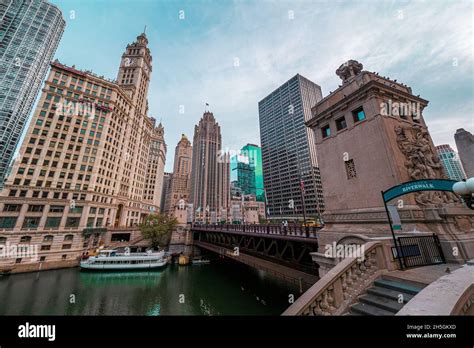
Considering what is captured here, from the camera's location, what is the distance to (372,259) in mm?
6297

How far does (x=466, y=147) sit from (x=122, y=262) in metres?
49.4

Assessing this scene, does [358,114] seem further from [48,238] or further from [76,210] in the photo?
[76,210]

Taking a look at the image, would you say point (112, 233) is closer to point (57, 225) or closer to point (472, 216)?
point (57, 225)

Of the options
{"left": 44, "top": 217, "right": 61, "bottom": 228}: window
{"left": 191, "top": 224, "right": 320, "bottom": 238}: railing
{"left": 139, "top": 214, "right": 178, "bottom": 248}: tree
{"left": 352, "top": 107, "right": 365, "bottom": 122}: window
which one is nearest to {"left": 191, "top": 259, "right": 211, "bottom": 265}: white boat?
{"left": 139, "top": 214, "right": 178, "bottom": 248}: tree

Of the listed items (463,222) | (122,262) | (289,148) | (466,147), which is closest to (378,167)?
(463,222)

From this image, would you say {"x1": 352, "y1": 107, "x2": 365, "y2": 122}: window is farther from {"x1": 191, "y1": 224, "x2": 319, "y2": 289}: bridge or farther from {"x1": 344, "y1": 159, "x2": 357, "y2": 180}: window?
{"x1": 191, "y1": 224, "x2": 319, "y2": 289}: bridge

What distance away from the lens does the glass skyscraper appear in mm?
61875

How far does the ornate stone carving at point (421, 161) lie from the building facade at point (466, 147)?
4.87 m

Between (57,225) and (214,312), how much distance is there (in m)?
40.7

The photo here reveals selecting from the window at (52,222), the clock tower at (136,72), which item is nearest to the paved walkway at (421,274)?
the window at (52,222)

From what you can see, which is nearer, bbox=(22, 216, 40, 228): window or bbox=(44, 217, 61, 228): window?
bbox=(22, 216, 40, 228): window

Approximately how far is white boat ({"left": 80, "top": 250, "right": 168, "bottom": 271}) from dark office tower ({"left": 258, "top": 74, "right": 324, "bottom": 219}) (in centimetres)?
7064

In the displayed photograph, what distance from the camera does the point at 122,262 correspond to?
35500mm
